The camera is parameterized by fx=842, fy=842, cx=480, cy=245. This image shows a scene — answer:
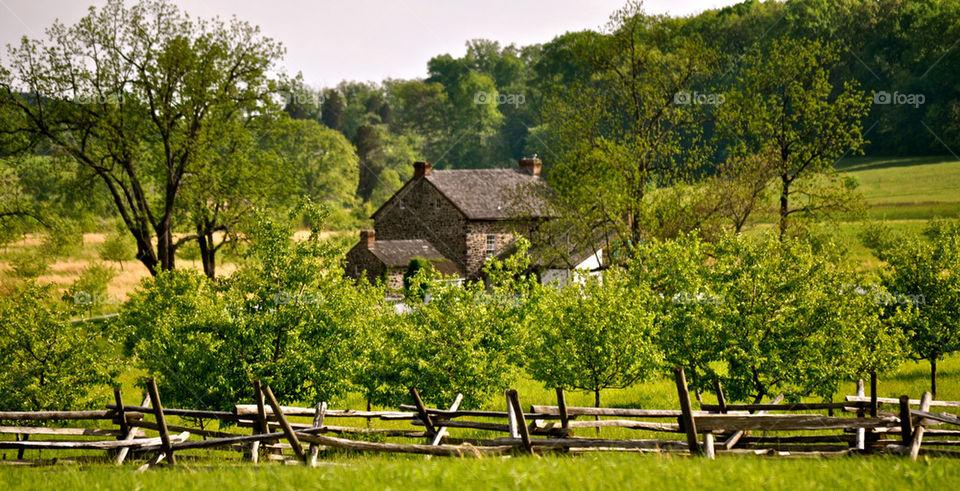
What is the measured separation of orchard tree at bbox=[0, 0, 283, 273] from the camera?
134 feet

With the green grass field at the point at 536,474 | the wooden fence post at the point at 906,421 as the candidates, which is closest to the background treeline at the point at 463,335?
the green grass field at the point at 536,474

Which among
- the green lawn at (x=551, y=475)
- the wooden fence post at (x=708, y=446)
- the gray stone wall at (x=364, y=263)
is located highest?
the green lawn at (x=551, y=475)

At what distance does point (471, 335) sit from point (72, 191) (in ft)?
102

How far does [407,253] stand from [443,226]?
146 inches

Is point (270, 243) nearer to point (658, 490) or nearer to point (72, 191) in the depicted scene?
point (658, 490)

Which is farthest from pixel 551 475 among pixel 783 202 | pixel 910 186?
pixel 910 186

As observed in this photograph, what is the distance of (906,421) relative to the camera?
12.6m

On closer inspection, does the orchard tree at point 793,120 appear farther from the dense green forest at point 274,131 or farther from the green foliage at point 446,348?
the green foliage at point 446,348

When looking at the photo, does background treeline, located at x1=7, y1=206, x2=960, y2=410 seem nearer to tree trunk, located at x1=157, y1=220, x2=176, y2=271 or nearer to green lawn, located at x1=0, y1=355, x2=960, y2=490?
green lawn, located at x1=0, y1=355, x2=960, y2=490

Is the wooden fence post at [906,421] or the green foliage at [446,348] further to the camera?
the green foliage at [446,348]

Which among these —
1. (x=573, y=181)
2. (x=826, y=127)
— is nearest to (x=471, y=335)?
(x=573, y=181)

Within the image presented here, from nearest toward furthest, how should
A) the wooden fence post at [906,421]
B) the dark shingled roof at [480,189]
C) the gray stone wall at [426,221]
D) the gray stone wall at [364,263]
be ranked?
the wooden fence post at [906,421] → the gray stone wall at [364,263] → the dark shingled roof at [480,189] → the gray stone wall at [426,221]

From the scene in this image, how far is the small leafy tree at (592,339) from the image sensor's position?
2044 cm

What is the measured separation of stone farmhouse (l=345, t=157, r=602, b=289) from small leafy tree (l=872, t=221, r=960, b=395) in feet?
103
